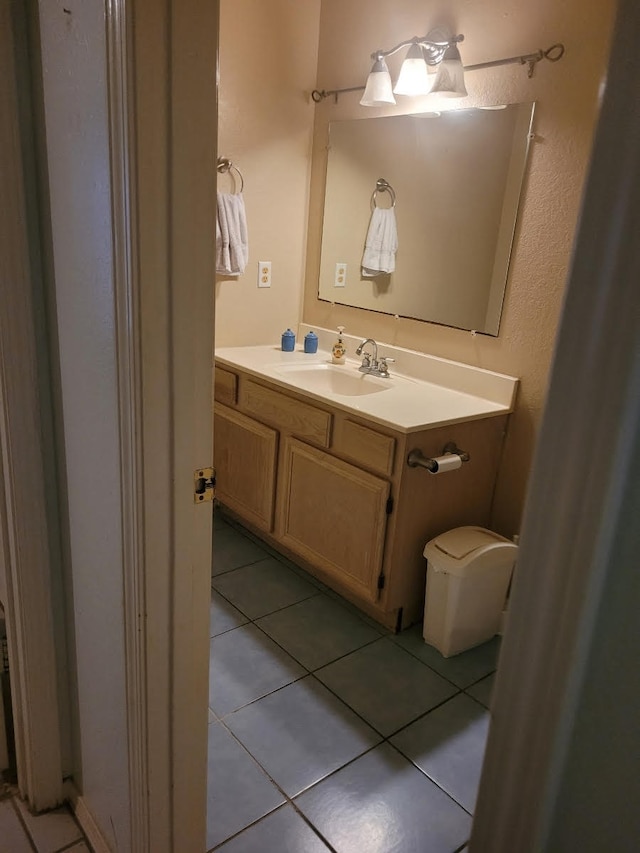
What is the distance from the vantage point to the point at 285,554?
8.80 feet

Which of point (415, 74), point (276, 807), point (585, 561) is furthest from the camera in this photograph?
point (415, 74)

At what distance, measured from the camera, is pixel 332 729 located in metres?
1.76

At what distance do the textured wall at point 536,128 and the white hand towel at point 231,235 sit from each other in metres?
0.68

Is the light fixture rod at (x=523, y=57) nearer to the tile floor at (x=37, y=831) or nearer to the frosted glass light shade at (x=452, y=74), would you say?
the frosted glass light shade at (x=452, y=74)

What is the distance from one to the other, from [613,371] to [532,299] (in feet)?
6.22

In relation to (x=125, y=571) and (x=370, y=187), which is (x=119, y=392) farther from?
(x=370, y=187)

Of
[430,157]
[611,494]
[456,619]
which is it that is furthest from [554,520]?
[430,157]

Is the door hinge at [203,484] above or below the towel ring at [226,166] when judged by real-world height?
below

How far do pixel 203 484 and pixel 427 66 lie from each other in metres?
2.02

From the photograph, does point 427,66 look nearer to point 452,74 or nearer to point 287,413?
point 452,74

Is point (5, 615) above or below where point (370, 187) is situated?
below

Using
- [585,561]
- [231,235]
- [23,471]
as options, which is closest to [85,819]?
[23,471]

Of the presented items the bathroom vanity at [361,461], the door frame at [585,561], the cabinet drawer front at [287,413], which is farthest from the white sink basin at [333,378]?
the door frame at [585,561]

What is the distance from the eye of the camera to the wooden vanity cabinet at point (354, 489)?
204 cm
